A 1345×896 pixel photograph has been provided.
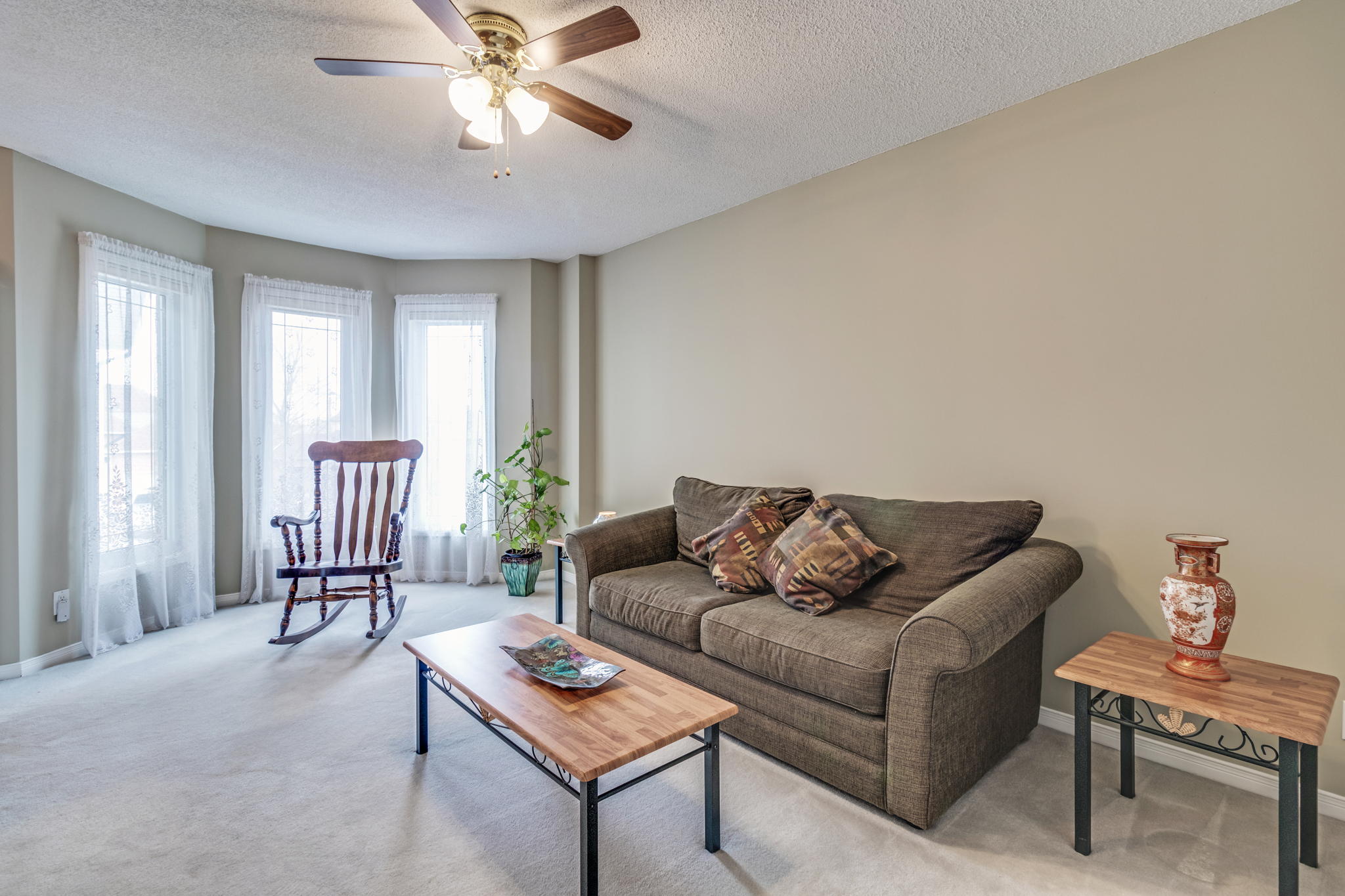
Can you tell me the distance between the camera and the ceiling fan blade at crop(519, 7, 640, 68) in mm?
1688

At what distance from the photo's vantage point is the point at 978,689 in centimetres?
201

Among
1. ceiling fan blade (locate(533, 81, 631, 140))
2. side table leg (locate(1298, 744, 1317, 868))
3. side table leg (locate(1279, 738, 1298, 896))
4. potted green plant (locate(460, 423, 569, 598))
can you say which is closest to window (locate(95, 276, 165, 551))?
potted green plant (locate(460, 423, 569, 598))

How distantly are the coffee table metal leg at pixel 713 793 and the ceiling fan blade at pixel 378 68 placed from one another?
84.1 inches

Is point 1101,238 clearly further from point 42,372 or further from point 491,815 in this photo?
point 42,372

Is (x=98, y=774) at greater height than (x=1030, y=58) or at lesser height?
lesser

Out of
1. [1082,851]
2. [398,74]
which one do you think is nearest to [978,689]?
[1082,851]

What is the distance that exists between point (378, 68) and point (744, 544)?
2.23 m

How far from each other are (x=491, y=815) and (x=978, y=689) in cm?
157

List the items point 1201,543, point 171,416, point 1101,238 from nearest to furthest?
point 1201,543 → point 1101,238 → point 171,416

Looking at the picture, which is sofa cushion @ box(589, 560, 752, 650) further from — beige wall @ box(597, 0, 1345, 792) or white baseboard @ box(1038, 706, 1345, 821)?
white baseboard @ box(1038, 706, 1345, 821)

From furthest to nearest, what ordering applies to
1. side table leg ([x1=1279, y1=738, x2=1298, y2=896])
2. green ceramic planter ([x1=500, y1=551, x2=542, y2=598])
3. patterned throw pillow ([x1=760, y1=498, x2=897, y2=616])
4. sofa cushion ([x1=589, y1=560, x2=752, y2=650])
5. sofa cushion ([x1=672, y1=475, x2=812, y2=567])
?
green ceramic planter ([x1=500, y1=551, x2=542, y2=598]) → sofa cushion ([x1=672, y1=475, x2=812, y2=567]) → sofa cushion ([x1=589, y1=560, x2=752, y2=650]) → patterned throw pillow ([x1=760, y1=498, x2=897, y2=616]) → side table leg ([x1=1279, y1=738, x2=1298, y2=896])

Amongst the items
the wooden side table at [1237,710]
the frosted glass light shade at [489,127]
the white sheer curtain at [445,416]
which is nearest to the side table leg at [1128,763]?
the wooden side table at [1237,710]

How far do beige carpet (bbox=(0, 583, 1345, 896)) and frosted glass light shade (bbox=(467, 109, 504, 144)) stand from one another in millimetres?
2220

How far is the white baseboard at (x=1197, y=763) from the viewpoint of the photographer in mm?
1960
